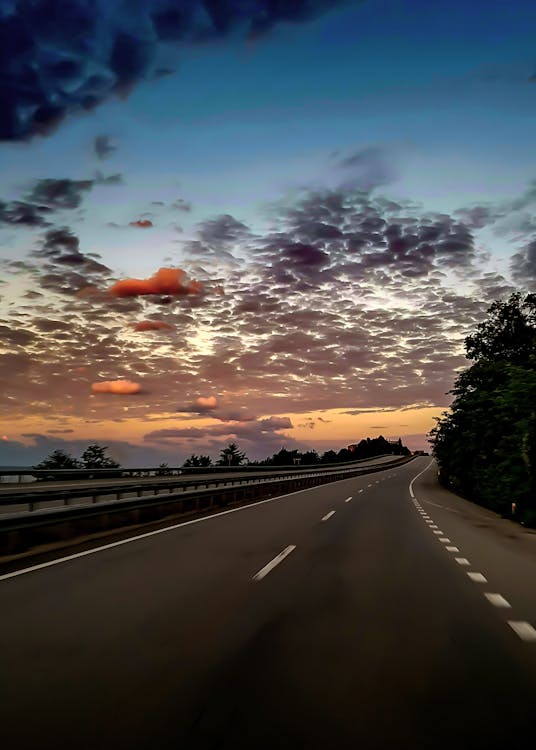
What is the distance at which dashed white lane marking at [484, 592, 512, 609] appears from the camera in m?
8.22

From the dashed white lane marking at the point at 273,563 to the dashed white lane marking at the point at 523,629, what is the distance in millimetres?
3631

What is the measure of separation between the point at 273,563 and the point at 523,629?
4920mm

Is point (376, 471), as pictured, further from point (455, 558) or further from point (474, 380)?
point (455, 558)

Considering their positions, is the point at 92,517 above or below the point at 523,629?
above

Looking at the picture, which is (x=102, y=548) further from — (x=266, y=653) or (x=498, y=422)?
(x=498, y=422)

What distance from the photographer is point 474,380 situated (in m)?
50.4

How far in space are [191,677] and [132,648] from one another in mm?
997

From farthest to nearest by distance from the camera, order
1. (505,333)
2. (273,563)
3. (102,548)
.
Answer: (505,333), (102,548), (273,563)

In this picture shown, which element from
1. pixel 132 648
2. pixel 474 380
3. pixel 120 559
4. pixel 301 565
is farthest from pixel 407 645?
pixel 474 380

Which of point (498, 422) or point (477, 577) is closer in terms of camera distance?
point (477, 577)

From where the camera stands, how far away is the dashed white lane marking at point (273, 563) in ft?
32.6

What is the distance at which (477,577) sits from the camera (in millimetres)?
10312

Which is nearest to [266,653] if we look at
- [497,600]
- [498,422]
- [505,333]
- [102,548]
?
[497,600]

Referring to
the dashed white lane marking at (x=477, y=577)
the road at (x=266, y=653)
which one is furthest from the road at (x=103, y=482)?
the dashed white lane marking at (x=477, y=577)
